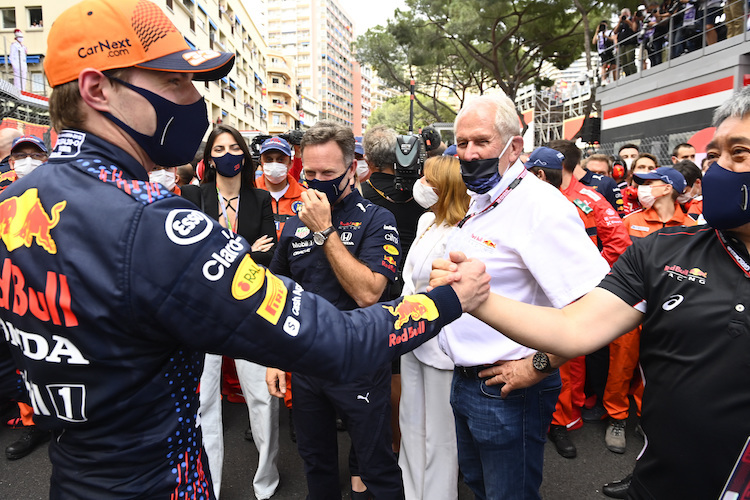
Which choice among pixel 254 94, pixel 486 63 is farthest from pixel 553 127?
pixel 254 94

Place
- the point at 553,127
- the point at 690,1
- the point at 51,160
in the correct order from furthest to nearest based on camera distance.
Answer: the point at 553,127 → the point at 690,1 → the point at 51,160

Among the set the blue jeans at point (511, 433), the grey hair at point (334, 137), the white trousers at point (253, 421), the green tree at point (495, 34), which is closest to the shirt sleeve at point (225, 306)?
the blue jeans at point (511, 433)

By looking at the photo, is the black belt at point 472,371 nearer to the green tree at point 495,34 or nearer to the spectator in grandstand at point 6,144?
the spectator in grandstand at point 6,144

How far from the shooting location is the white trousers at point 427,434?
8.46ft

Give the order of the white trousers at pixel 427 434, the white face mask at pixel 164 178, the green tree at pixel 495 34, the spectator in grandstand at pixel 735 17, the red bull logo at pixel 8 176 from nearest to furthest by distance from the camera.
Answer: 1. the white trousers at pixel 427 434
2. the white face mask at pixel 164 178
3. the red bull logo at pixel 8 176
4. the spectator in grandstand at pixel 735 17
5. the green tree at pixel 495 34

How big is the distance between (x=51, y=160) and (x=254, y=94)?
5468 cm

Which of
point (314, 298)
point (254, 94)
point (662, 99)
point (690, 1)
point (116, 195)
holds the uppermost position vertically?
point (254, 94)

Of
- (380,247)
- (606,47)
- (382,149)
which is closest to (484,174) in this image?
(380,247)

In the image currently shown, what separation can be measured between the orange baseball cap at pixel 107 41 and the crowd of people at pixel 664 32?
499 inches

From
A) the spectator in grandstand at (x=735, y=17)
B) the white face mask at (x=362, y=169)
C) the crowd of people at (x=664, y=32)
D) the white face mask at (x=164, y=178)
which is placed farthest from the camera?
the crowd of people at (x=664, y=32)

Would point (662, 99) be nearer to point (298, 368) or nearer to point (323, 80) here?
point (298, 368)

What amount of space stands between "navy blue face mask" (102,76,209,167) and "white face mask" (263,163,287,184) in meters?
2.96

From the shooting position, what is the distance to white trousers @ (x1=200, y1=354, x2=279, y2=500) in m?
3.02

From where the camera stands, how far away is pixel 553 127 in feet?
77.1
